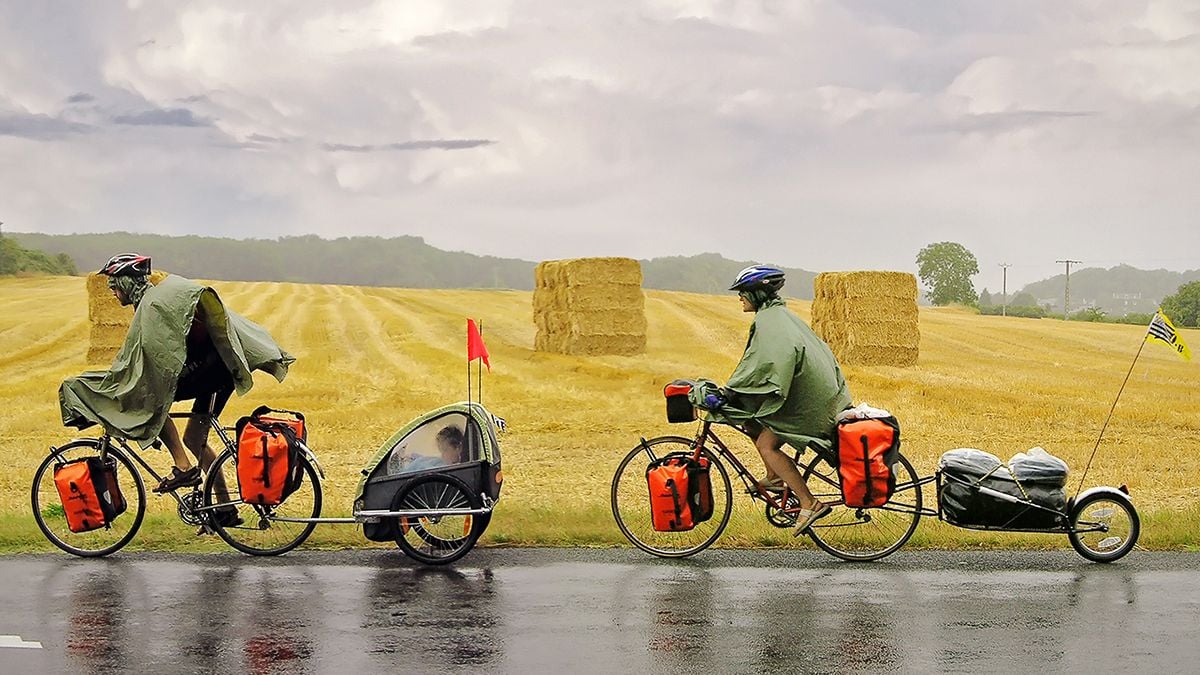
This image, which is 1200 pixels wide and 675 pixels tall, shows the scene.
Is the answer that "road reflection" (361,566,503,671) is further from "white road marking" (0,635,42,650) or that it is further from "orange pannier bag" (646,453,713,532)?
"white road marking" (0,635,42,650)

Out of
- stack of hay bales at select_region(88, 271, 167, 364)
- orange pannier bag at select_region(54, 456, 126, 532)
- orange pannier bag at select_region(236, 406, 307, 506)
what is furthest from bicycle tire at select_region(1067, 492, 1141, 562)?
stack of hay bales at select_region(88, 271, 167, 364)

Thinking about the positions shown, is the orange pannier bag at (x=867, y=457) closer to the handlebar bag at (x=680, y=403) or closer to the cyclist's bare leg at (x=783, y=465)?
the cyclist's bare leg at (x=783, y=465)

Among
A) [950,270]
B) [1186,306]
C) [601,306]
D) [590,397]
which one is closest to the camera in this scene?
[590,397]

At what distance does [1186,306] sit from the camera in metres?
57.7

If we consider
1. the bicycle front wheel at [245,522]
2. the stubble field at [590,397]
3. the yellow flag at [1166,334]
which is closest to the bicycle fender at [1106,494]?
the stubble field at [590,397]

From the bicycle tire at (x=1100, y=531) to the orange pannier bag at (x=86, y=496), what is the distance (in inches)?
249

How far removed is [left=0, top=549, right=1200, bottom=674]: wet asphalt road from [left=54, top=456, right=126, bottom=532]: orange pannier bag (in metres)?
0.29

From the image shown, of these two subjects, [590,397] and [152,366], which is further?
[590,397]

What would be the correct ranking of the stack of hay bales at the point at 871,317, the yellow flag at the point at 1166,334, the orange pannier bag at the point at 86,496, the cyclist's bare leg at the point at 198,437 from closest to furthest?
the orange pannier bag at the point at 86,496, the cyclist's bare leg at the point at 198,437, the yellow flag at the point at 1166,334, the stack of hay bales at the point at 871,317

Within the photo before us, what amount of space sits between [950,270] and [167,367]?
78.1m

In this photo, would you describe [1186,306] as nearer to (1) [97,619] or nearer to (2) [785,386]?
(2) [785,386]

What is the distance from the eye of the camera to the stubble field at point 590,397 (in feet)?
31.6

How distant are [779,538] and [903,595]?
1663 mm

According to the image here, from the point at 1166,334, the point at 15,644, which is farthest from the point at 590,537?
the point at 1166,334
